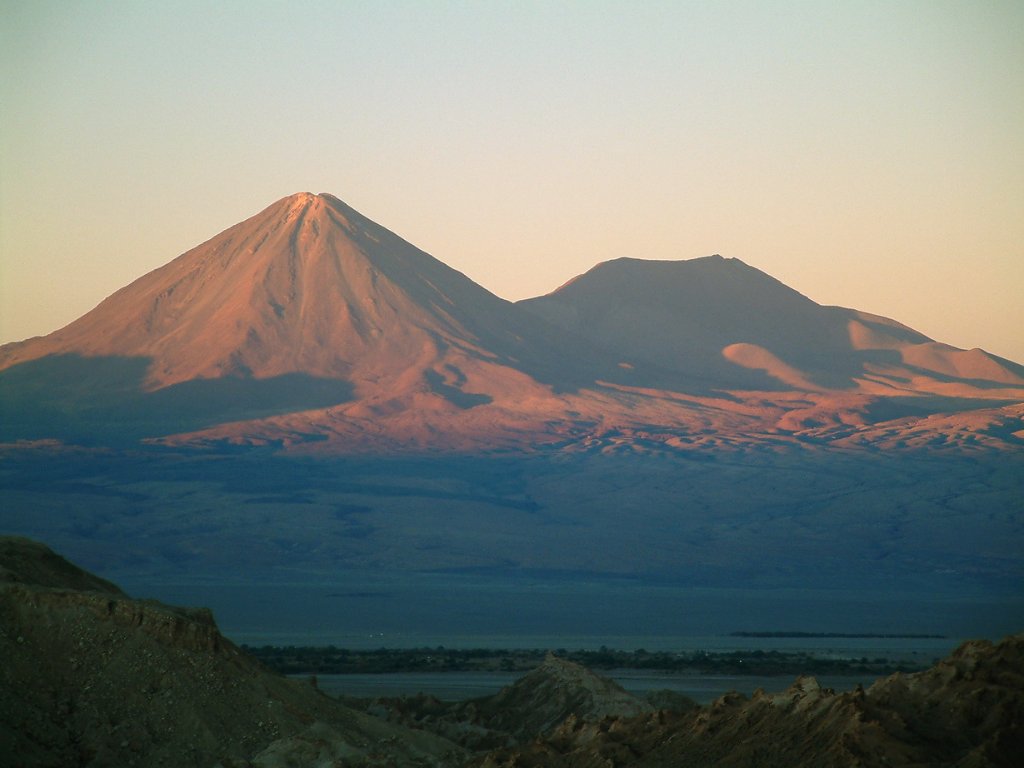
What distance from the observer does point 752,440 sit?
474 feet

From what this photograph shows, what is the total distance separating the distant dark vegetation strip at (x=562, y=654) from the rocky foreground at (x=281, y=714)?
25.9 meters

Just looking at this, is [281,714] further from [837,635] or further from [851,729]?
[837,635]

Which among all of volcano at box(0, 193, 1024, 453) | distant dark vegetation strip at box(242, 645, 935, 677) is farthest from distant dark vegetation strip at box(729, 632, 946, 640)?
volcano at box(0, 193, 1024, 453)

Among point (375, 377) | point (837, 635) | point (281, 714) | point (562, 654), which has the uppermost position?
point (375, 377)

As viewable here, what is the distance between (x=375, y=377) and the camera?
508ft

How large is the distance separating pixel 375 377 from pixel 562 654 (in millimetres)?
95696

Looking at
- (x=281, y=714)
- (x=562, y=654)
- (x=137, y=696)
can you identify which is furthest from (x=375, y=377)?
(x=137, y=696)

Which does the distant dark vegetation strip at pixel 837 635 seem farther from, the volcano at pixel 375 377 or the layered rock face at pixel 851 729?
the volcano at pixel 375 377

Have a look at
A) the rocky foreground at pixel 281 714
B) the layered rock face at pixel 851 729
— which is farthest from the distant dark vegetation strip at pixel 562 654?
the layered rock face at pixel 851 729

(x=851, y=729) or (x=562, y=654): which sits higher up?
(x=851, y=729)

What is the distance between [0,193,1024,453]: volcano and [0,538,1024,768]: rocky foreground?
113229 millimetres

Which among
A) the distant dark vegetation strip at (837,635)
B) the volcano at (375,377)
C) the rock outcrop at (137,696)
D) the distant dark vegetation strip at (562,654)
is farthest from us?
the volcano at (375,377)

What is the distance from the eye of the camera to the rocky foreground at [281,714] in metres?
17.6

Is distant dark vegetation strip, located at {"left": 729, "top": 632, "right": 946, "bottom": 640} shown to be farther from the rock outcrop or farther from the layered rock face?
the layered rock face
